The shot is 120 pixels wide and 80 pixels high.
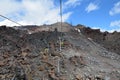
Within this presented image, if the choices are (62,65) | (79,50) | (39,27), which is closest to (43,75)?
(62,65)

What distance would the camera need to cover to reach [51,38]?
19.6 m

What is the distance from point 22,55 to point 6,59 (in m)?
1.04

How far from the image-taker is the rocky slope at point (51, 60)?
1377cm

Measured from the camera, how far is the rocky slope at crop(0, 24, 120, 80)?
13.8 meters

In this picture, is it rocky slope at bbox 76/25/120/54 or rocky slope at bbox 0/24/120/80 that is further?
rocky slope at bbox 76/25/120/54

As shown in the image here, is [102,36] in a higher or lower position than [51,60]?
higher

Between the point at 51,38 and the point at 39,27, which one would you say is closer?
the point at 51,38

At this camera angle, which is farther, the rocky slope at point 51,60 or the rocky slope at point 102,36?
the rocky slope at point 102,36

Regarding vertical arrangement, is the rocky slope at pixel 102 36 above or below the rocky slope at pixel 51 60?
above

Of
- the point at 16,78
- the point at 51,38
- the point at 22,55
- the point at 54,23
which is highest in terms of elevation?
the point at 54,23

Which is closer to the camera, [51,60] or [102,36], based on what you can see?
[51,60]

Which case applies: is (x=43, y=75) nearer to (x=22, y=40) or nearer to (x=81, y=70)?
(x=81, y=70)

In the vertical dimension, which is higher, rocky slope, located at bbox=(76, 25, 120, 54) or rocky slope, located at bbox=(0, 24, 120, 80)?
rocky slope, located at bbox=(76, 25, 120, 54)

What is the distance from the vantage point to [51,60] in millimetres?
15273
